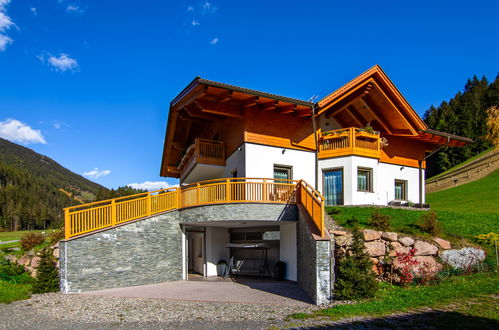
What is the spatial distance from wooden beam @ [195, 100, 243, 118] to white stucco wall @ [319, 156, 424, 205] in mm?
5468

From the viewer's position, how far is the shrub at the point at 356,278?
10930 millimetres

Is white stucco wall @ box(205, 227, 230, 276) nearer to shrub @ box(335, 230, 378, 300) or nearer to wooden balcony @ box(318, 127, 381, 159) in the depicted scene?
wooden balcony @ box(318, 127, 381, 159)

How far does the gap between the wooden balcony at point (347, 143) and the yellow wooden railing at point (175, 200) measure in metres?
4.66

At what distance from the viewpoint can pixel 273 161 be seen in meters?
18.2

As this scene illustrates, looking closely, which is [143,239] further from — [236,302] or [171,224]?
[236,302]

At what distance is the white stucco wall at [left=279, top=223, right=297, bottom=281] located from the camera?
53.4ft

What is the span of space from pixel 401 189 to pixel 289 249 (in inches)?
398

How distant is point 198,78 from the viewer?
1540 cm

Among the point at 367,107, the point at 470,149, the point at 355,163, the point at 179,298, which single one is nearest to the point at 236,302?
the point at 179,298

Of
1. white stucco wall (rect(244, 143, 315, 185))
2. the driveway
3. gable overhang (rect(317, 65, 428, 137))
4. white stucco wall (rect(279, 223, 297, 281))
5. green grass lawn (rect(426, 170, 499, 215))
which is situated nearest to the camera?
the driveway

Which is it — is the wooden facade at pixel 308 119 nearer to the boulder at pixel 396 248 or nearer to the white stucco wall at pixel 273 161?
the white stucco wall at pixel 273 161

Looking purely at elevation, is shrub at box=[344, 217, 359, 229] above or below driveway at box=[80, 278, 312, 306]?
above

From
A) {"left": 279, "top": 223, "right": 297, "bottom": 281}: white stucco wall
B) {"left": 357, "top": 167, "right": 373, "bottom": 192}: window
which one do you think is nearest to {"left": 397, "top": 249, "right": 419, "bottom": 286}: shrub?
{"left": 279, "top": 223, "right": 297, "bottom": 281}: white stucco wall

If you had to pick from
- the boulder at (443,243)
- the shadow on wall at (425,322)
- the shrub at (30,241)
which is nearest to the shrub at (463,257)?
the boulder at (443,243)
